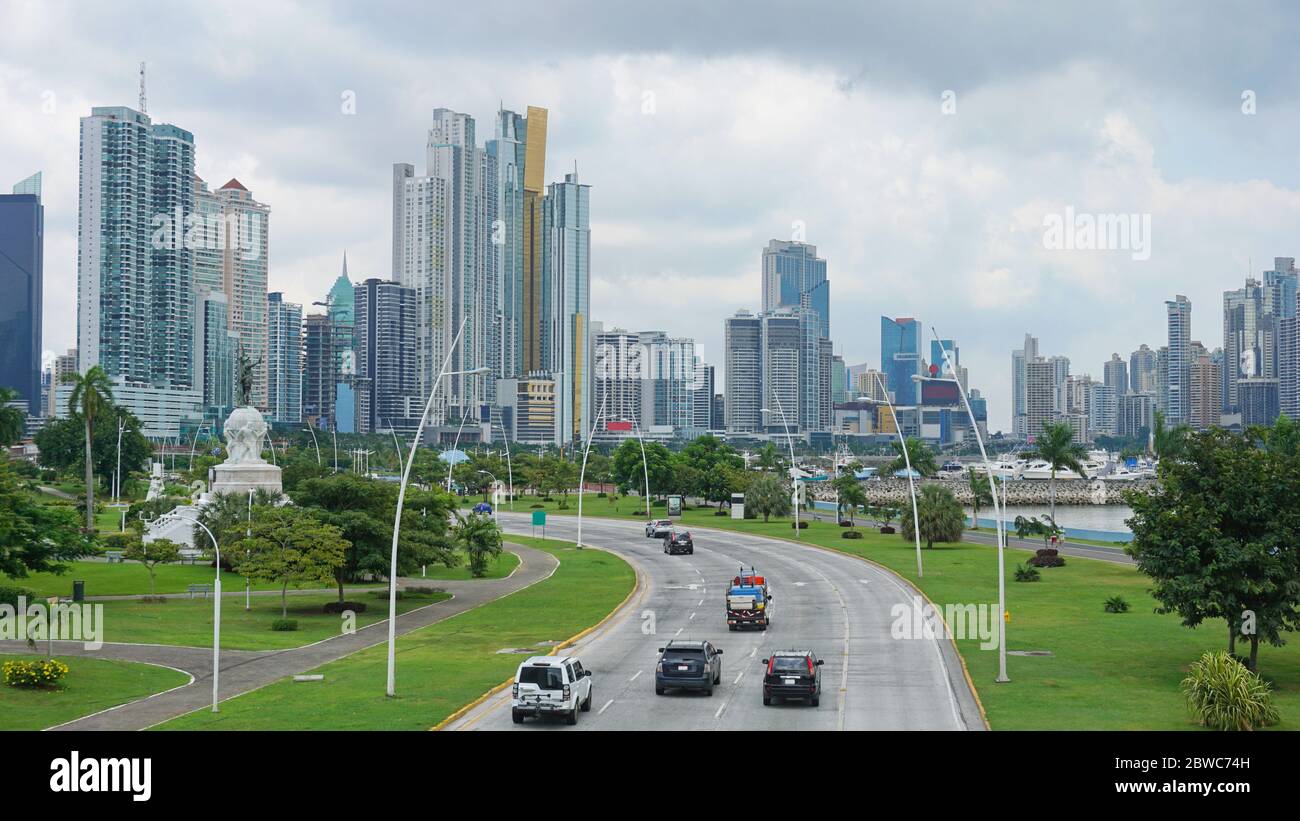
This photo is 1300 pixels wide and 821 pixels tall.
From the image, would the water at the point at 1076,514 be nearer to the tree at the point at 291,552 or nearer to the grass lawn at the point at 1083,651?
the grass lawn at the point at 1083,651

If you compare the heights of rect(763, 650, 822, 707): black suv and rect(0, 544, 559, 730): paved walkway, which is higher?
rect(763, 650, 822, 707): black suv

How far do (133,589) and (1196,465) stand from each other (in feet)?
175

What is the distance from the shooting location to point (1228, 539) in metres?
36.3

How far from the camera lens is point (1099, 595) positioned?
59250mm

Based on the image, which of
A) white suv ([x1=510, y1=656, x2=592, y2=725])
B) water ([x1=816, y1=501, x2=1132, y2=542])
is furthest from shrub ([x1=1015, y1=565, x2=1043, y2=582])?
white suv ([x1=510, y1=656, x2=592, y2=725])

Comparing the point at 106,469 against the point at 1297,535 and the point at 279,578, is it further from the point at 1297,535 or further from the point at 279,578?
the point at 1297,535

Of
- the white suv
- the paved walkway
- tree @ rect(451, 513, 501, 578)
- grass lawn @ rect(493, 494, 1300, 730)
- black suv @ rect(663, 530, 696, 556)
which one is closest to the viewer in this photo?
the white suv

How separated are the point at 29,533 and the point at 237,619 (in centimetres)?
1087

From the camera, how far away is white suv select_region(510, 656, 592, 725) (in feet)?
99.9

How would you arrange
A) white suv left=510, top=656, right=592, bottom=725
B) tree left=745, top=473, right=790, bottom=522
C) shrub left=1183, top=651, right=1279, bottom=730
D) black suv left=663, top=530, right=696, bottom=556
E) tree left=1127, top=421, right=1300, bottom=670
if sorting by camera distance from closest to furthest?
shrub left=1183, top=651, right=1279, bottom=730
white suv left=510, top=656, right=592, bottom=725
tree left=1127, top=421, right=1300, bottom=670
black suv left=663, top=530, right=696, bottom=556
tree left=745, top=473, right=790, bottom=522

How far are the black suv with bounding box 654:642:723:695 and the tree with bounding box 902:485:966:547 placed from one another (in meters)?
53.8

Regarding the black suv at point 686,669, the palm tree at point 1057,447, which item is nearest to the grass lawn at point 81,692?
the black suv at point 686,669

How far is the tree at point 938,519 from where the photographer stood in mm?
86000

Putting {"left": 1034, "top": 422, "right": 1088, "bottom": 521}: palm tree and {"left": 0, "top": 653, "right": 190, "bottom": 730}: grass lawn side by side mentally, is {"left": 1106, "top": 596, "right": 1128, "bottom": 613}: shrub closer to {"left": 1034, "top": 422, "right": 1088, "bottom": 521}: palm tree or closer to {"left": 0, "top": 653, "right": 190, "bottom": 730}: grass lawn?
{"left": 0, "top": 653, "right": 190, "bottom": 730}: grass lawn
